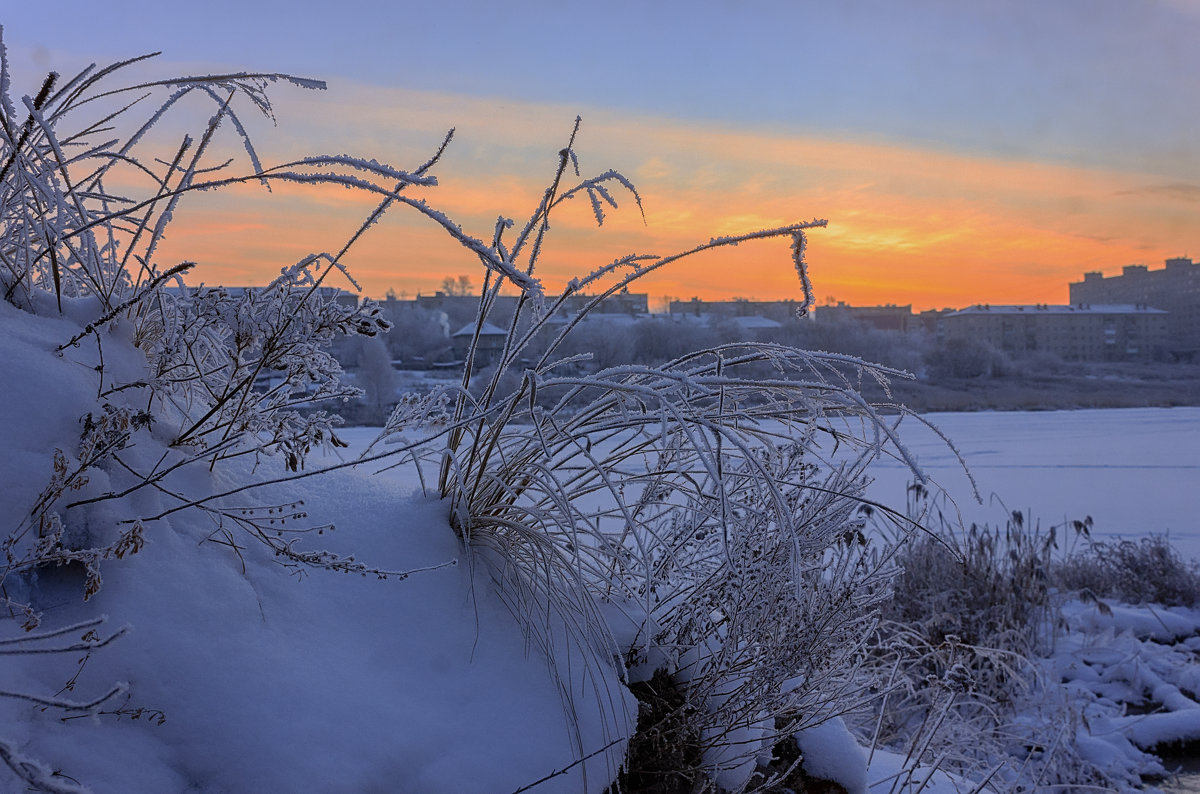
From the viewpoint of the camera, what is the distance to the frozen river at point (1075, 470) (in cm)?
847

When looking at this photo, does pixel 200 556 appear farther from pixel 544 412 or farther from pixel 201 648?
pixel 544 412

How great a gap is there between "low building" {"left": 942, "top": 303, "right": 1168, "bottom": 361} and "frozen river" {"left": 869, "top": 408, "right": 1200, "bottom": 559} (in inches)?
846

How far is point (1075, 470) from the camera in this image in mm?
11852

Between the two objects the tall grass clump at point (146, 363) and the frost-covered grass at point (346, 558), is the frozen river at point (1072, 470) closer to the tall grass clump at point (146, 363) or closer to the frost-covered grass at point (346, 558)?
the frost-covered grass at point (346, 558)

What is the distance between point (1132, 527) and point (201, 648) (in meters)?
9.25

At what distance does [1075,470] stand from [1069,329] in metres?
36.6

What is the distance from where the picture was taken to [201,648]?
1120 millimetres

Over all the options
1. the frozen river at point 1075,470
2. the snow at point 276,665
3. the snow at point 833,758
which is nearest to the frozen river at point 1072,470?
the frozen river at point 1075,470

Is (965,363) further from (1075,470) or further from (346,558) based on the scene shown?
(346,558)

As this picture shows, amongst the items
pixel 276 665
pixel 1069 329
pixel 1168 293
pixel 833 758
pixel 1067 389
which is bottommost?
pixel 1067 389

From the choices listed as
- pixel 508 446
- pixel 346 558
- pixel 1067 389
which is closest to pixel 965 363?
pixel 1067 389

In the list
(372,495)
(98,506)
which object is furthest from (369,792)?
(372,495)

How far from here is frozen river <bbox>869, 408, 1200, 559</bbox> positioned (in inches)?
333

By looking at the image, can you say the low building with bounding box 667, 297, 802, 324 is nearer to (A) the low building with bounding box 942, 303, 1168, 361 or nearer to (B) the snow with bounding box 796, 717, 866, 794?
(A) the low building with bounding box 942, 303, 1168, 361
